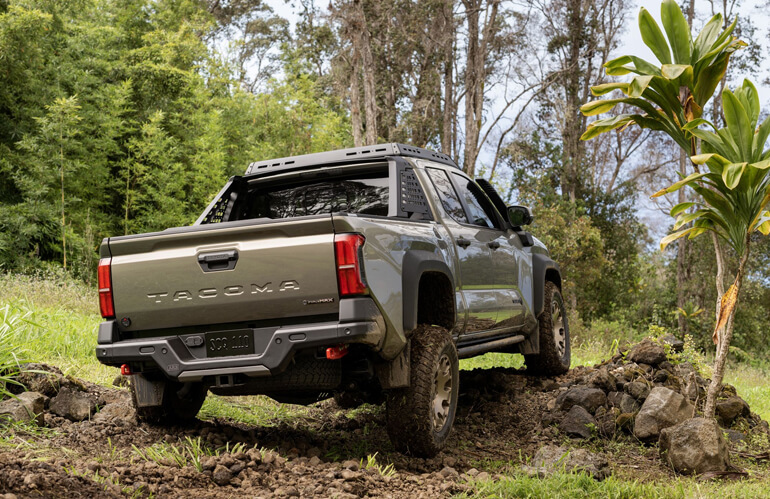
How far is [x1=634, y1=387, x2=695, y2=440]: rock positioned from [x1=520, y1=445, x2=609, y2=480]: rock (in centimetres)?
124

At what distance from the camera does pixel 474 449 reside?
5.67 meters

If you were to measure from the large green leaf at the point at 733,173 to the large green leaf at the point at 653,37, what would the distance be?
113 centimetres

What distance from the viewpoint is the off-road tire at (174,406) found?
5.32 meters

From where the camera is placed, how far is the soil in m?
4.04

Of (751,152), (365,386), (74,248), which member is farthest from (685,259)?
(365,386)

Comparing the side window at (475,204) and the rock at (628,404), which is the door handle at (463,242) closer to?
the side window at (475,204)

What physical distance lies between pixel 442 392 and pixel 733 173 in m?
2.55

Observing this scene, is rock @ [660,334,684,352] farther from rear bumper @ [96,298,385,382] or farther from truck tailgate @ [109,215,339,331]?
truck tailgate @ [109,215,339,331]

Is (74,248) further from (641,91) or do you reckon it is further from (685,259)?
(685,259)

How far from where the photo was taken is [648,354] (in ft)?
23.4

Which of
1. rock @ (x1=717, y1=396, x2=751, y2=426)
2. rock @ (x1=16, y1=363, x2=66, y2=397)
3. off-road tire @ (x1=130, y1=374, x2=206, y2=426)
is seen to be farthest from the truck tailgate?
rock @ (x1=717, y1=396, x2=751, y2=426)

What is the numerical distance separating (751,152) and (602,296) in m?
21.7

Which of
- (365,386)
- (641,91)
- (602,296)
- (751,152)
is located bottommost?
(602,296)

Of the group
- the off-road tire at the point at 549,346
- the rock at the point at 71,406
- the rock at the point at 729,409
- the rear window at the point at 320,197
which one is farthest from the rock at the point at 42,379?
the rock at the point at 729,409
